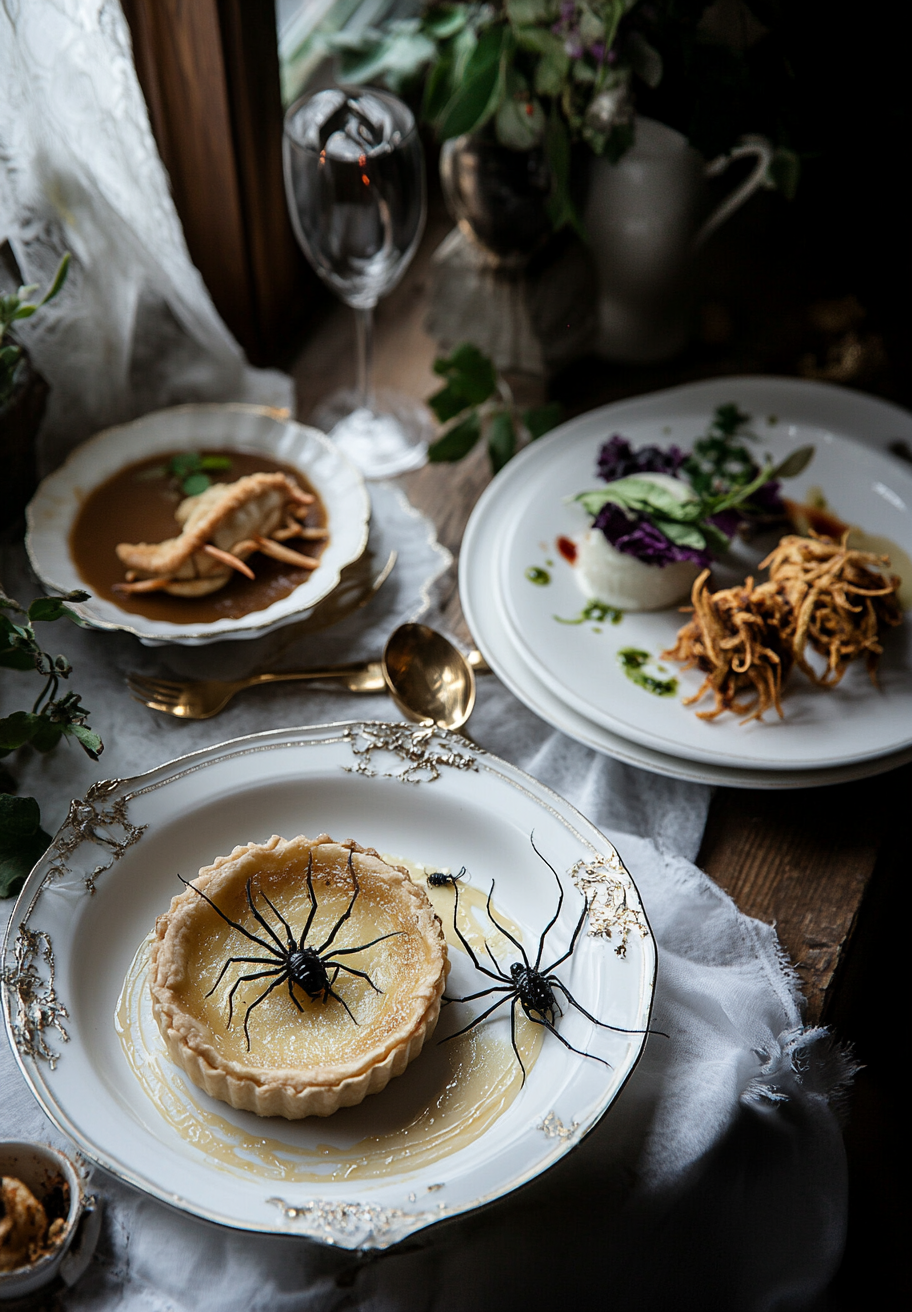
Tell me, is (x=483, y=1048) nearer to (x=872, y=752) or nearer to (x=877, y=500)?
(x=872, y=752)

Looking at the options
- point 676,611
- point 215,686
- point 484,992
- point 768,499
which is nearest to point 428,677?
point 215,686

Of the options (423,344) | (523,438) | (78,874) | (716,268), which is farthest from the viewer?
(716,268)

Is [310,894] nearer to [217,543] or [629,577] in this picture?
[217,543]

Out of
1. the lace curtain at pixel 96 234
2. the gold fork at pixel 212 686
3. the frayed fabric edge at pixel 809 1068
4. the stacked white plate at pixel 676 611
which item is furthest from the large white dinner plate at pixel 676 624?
the lace curtain at pixel 96 234

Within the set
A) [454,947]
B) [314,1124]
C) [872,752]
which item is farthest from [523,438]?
[314,1124]

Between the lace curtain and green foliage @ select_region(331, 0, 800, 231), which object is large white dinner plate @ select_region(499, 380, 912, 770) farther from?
the lace curtain

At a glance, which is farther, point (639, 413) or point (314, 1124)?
point (639, 413)

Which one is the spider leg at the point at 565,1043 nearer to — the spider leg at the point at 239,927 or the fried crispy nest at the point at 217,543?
the spider leg at the point at 239,927

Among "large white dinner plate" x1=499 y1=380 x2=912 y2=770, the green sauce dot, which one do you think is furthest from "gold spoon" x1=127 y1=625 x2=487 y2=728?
the green sauce dot
